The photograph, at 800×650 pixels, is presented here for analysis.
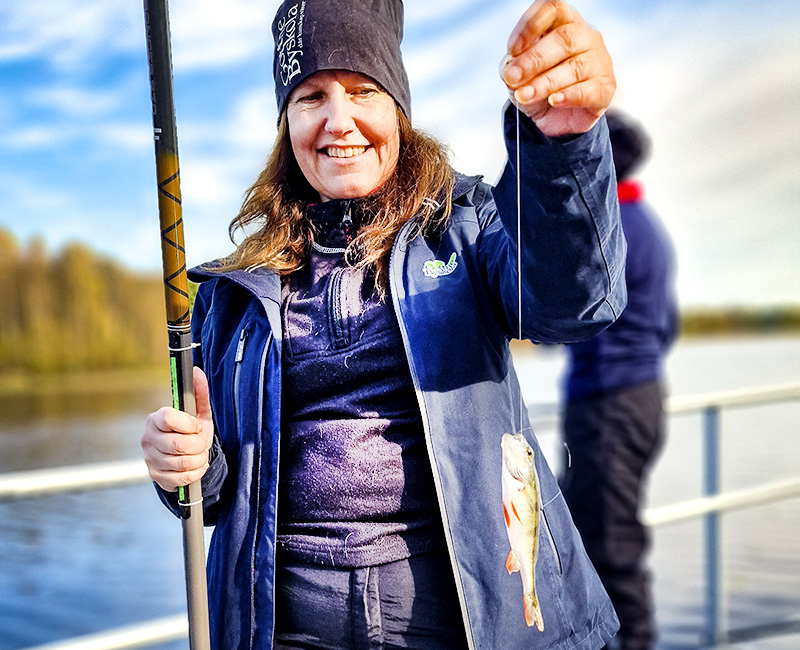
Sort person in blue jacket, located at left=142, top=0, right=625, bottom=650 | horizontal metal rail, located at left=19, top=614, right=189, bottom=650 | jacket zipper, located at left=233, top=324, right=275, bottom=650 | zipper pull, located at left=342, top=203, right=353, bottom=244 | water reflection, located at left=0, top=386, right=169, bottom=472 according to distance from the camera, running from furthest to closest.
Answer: water reflection, located at left=0, top=386, right=169, bottom=472, horizontal metal rail, located at left=19, top=614, right=189, bottom=650, zipper pull, located at left=342, top=203, right=353, bottom=244, jacket zipper, located at left=233, top=324, right=275, bottom=650, person in blue jacket, located at left=142, top=0, right=625, bottom=650

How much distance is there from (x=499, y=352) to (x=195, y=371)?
1.56 ft

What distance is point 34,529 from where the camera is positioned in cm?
1041

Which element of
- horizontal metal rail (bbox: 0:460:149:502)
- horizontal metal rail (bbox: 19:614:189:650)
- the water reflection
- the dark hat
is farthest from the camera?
the water reflection

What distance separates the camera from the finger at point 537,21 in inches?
39.8

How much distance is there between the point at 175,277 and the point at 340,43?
0.49 meters

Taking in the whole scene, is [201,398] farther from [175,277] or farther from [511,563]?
[511,563]

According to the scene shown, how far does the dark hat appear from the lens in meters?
3.07

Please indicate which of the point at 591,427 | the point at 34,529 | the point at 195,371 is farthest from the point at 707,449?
the point at 34,529

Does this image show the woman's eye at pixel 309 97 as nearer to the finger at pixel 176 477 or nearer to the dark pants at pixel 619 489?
the finger at pixel 176 477

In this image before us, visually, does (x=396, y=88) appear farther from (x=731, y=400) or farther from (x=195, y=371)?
(x=731, y=400)

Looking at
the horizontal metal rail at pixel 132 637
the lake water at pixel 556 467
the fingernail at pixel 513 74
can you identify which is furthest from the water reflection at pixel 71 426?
the fingernail at pixel 513 74

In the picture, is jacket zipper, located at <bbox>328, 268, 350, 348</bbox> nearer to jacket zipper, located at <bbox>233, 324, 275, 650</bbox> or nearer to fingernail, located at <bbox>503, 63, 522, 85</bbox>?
jacket zipper, located at <bbox>233, 324, 275, 650</bbox>

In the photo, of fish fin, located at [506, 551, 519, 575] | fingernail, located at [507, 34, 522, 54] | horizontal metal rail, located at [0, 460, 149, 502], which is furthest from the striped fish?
horizontal metal rail, located at [0, 460, 149, 502]

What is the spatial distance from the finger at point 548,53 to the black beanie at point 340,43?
45 cm
